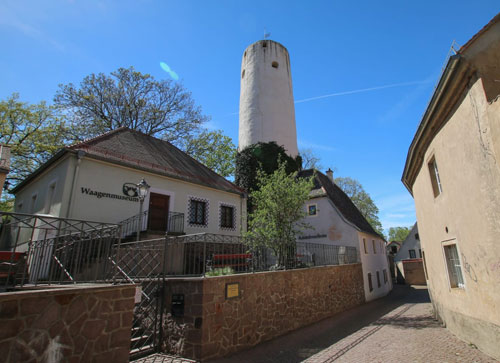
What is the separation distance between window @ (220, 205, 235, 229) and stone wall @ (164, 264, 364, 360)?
670 cm

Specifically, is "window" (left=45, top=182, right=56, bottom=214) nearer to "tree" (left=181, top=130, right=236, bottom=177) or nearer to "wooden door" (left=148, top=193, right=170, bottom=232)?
"wooden door" (left=148, top=193, right=170, bottom=232)

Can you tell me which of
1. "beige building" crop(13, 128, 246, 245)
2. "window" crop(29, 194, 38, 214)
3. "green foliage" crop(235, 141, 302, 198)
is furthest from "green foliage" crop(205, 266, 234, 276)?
"green foliage" crop(235, 141, 302, 198)

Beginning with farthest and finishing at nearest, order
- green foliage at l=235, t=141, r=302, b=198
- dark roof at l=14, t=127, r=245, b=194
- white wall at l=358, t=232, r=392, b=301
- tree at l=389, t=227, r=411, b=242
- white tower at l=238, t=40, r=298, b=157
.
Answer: tree at l=389, t=227, r=411, b=242, white tower at l=238, t=40, r=298, b=157, green foliage at l=235, t=141, r=302, b=198, white wall at l=358, t=232, r=392, b=301, dark roof at l=14, t=127, r=245, b=194

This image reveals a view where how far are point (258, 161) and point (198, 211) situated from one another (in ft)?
24.8

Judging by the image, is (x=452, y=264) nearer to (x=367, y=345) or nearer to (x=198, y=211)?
(x=367, y=345)

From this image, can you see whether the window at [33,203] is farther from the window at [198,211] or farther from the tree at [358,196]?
the tree at [358,196]

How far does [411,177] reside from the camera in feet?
39.2

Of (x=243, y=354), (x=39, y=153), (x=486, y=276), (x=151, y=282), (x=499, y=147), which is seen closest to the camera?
(x=499, y=147)

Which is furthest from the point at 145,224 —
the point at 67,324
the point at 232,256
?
the point at 67,324

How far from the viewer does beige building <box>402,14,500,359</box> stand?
17.3ft

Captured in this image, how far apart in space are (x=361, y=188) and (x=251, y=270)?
3469 cm

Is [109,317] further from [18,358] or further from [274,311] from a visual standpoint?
[274,311]

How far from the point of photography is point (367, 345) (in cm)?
763

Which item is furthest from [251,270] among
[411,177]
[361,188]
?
[361,188]
